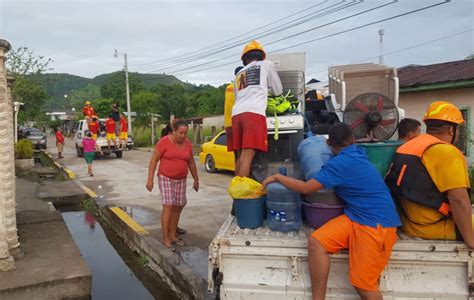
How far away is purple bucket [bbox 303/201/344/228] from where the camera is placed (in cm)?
317

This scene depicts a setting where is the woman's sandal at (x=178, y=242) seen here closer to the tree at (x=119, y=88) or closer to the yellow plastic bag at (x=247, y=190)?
the yellow plastic bag at (x=247, y=190)

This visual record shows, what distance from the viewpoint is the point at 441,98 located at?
32.3ft

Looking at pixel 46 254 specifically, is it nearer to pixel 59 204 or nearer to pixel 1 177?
pixel 1 177

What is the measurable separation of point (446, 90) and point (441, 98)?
0.83 ft

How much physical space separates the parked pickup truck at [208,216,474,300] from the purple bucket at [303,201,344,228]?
155 mm

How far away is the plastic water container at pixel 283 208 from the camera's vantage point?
10.8ft

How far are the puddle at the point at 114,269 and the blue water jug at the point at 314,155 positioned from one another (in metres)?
2.30

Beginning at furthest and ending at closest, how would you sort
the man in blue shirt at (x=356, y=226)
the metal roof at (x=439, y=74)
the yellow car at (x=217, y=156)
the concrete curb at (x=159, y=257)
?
Answer: the yellow car at (x=217, y=156)
the metal roof at (x=439, y=74)
the concrete curb at (x=159, y=257)
the man in blue shirt at (x=356, y=226)

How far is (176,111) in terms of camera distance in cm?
4997

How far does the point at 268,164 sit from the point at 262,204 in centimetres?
108

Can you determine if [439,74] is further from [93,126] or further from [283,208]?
[93,126]

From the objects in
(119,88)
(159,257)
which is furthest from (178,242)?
(119,88)

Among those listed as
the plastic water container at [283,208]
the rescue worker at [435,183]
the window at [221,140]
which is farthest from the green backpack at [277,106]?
the window at [221,140]

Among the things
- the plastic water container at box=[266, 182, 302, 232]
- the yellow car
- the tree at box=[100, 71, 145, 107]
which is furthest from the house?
the tree at box=[100, 71, 145, 107]
